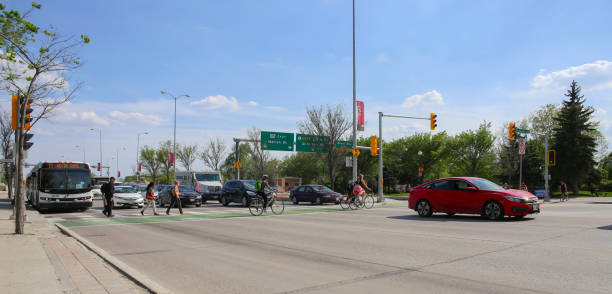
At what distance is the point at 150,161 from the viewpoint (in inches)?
3644

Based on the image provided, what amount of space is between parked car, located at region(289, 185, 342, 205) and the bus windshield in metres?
13.5

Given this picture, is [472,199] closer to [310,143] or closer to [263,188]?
[263,188]

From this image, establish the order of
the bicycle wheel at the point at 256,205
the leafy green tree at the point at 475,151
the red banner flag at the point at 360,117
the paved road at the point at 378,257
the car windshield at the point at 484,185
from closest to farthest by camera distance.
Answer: the paved road at the point at 378,257, the car windshield at the point at 484,185, the bicycle wheel at the point at 256,205, the red banner flag at the point at 360,117, the leafy green tree at the point at 475,151

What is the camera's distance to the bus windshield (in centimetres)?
2238

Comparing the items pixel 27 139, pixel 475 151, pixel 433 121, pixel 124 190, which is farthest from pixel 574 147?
pixel 27 139

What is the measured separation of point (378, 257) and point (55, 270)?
5543mm

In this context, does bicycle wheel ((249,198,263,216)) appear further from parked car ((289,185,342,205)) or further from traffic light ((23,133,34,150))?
parked car ((289,185,342,205))

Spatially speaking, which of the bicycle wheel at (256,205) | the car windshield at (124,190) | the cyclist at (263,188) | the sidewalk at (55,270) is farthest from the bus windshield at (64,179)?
the sidewalk at (55,270)

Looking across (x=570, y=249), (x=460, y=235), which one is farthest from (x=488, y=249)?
(x=460, y=235)

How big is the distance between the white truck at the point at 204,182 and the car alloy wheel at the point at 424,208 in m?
19.7

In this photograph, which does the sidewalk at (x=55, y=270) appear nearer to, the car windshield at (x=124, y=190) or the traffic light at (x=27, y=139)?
the traffic light at (x=27, y=139)

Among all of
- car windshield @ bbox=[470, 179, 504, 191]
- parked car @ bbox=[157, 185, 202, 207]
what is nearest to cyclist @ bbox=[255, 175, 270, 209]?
car windshield @ bbox=[470, 179, 504, 191]

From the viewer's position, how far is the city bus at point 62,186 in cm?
2209

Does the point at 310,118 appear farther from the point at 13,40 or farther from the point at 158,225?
the point at 13,40
